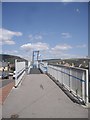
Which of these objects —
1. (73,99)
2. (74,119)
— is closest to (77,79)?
(73,99)

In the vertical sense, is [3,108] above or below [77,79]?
below

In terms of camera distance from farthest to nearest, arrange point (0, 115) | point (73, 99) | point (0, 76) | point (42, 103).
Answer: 1. point (0, 76)
2. point (73, 99)
3. point (42, 103)
4. point (0, 115)

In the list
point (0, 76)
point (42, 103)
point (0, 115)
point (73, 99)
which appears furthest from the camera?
point (0, 76)

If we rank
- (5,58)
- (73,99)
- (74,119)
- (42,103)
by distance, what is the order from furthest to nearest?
(5,58), (73,99), (42,103), (74,119)

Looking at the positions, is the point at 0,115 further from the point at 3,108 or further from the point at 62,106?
the point at 62,106

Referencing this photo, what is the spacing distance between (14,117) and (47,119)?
1096 mm

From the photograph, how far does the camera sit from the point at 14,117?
8.02 meters

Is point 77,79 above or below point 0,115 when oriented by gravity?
above

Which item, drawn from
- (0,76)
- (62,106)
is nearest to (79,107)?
(62,106)

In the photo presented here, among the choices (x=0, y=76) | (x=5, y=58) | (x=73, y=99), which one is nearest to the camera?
(x=73, y=99)

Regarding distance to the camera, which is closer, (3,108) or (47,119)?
(47,119)

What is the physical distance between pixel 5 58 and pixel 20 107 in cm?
6356

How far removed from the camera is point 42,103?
10.7 m

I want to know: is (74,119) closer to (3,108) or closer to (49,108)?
(49,108)
